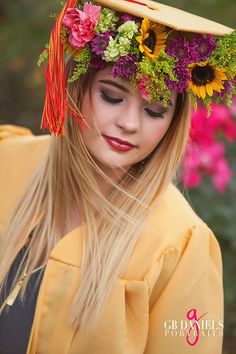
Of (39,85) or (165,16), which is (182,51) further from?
(39,85)

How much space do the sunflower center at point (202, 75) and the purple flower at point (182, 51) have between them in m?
0.05

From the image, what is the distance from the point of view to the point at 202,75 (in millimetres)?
2078

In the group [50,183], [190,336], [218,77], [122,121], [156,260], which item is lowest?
[190,336]

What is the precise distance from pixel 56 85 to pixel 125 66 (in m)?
0.23

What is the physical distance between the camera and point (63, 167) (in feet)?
7.63

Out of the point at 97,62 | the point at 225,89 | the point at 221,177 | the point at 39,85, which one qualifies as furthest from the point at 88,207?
the point at 39,85

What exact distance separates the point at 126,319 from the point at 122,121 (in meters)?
0.66

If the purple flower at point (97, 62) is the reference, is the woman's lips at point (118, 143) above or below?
below

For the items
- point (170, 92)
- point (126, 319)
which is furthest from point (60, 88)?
point (126, 319)

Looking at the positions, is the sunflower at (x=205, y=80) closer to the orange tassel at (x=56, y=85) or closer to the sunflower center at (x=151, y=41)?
the sunflower center at (x=151, y=41)

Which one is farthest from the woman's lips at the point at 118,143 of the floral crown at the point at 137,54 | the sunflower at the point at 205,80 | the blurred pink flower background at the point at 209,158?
the blurred pink flower background at the point at 209,158

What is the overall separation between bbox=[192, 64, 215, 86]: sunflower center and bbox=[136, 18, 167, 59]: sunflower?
14 cm

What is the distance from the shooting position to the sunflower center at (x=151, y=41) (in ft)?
6.60

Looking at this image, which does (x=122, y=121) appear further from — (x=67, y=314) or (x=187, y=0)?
(x=187, y=0)
